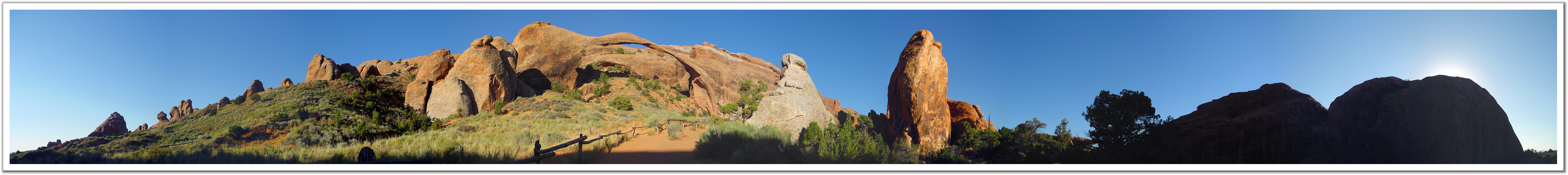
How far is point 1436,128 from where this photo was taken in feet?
29.7

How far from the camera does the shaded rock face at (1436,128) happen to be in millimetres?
8836

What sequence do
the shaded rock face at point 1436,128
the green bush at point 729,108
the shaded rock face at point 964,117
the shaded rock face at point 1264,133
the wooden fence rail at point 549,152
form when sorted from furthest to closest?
the green bush at point 729,108
the shaded rock face at point 964,117
the shaded rock face at point 1264,133
the shaded rock face at point 1436,128
the wooden fence rail at point 549,152

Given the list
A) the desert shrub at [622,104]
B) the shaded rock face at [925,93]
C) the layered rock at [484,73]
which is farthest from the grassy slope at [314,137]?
the shaded rock face at [925,93]

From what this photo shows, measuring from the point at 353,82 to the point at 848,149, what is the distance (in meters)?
21.7

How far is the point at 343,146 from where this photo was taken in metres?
10.7

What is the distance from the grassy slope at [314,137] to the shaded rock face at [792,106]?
424 cm

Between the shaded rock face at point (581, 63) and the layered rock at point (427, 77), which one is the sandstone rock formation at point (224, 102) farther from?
the shaded rock face at point (581, 63)

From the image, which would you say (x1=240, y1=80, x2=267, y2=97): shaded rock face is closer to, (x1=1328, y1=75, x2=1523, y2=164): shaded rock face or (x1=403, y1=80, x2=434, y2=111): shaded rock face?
(x1=403, y1=80, x2=434, y2=111): shaded rock face

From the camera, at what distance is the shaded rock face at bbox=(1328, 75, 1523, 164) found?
8836mm

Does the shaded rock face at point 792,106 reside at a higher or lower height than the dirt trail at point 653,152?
higher

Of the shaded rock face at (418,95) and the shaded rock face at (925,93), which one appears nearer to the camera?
the shaded rock face at (925,93)

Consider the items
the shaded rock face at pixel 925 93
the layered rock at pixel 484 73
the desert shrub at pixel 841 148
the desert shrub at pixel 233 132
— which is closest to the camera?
the desert shrub at pixel 841 148
